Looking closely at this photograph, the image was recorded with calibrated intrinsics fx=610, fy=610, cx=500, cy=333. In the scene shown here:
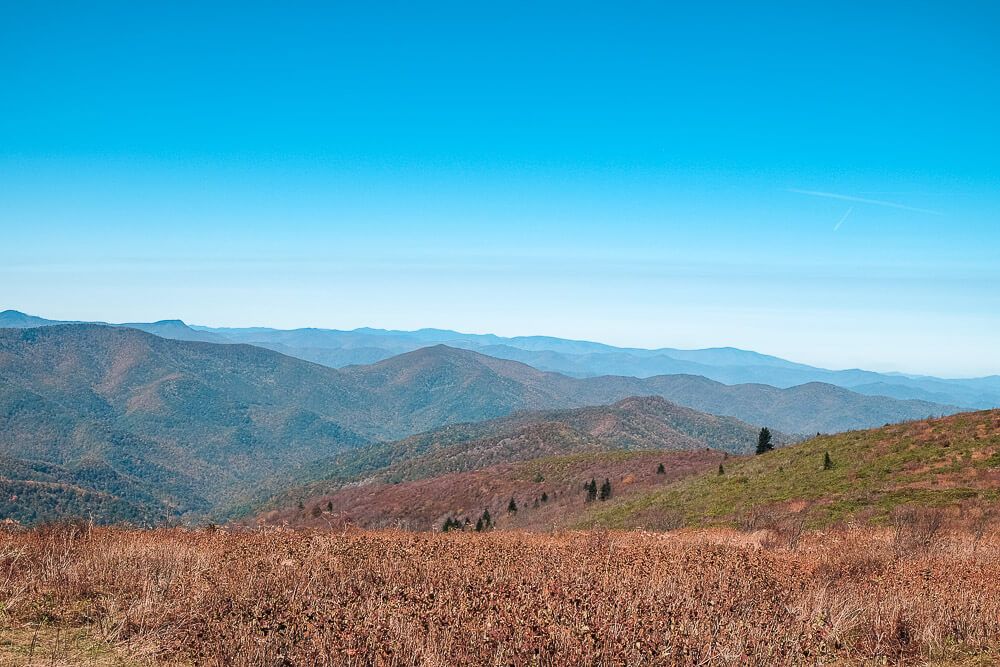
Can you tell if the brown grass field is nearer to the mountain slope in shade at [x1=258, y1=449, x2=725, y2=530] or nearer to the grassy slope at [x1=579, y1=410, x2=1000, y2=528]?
the grassy slope at [x1=579, y1=410, x2=1000, y2=528]

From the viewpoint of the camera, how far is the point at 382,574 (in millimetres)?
6953

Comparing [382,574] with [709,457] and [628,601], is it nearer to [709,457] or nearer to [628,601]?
[628,601]

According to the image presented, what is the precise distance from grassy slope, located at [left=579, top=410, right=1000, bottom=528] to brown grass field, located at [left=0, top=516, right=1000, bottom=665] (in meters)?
13.0

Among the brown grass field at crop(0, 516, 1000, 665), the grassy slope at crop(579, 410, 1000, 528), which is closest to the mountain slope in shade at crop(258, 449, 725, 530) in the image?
the grassy slope at crop(579, 410, 1000, 528)

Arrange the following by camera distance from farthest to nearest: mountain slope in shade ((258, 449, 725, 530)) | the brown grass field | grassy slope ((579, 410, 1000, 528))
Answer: mountain slope in shade ((258, 449, 725, 530))
grassy slope ((579, 410, 1000, 528))
the brown grass field

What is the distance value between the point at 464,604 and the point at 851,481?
24953 mm

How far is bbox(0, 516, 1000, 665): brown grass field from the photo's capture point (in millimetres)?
4898

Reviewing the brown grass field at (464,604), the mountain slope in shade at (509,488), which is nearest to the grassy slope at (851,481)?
the brown grass field at (464,604)

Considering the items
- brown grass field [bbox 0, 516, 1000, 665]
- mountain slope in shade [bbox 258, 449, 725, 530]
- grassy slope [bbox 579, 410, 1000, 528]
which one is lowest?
mountain slope in shade [bbox 258, 449, 725, 530]

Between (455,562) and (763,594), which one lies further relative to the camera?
(455,562)

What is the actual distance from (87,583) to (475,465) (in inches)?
7121

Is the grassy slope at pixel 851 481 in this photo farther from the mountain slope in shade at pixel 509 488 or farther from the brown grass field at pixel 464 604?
the mountain slope in shade at pixel 509 488

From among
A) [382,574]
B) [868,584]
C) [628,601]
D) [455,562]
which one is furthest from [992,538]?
[382,574]

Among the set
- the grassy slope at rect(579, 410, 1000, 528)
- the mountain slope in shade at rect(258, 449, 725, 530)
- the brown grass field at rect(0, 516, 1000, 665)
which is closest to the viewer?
the brown grass field at rect(0, 516, 1000, 665)
